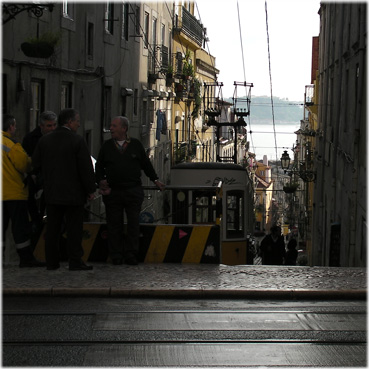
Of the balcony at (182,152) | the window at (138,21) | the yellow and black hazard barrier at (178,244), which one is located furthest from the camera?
the balcony at (182,152)

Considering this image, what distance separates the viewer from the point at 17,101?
689 inches

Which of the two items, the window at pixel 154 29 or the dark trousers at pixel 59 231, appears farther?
the window at pixel 154 29

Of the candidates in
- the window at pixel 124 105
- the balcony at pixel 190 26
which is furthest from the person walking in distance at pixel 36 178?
the balcony at pixel 190 26

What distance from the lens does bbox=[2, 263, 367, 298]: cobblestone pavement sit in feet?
29.4

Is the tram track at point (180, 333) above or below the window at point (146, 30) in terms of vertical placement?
below

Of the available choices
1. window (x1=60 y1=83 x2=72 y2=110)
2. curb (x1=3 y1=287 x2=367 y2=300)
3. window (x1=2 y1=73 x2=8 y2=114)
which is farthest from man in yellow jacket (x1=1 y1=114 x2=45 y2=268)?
window (x1=60 y1=83 x2=72 y2=110)

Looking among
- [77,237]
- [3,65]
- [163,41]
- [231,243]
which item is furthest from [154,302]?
[163,41]

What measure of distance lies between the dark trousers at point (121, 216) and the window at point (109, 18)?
1623cm

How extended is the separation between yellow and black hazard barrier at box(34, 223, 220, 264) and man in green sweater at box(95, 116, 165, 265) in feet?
1.00

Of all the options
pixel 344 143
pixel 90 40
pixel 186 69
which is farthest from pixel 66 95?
pixel 186 69

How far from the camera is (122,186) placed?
10.8 metres

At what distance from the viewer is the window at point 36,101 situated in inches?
741

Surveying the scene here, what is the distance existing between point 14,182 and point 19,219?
1.44 ft

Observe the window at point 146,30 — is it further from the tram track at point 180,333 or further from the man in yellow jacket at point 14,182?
the tram track at point 180,333
